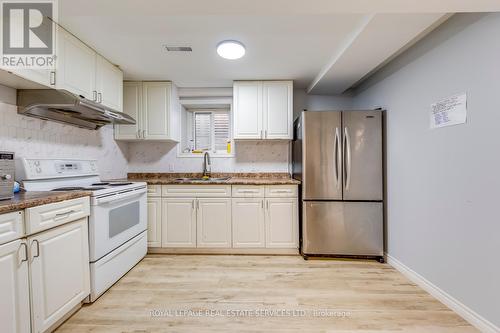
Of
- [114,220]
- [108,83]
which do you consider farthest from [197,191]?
[108,83]

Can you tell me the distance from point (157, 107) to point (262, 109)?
1469 mm

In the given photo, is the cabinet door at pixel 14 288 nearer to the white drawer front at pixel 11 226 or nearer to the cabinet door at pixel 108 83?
the white drawer front at pixel 11 226

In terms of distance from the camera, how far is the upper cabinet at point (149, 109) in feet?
9.99

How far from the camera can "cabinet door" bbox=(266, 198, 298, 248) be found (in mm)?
2768

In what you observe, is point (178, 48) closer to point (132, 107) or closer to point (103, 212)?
point (132, 107)

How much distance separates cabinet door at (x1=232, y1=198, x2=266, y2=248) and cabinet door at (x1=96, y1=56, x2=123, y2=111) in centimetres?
184

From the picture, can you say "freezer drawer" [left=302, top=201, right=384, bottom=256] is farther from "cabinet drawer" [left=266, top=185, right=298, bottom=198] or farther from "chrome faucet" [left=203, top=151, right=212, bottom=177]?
"chrome faucet" [left=203, top=151, right=212, bottom=177]

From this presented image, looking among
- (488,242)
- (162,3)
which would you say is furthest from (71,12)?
(488,242)

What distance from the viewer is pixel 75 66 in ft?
6.57

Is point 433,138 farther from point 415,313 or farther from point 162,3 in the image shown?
point 162,3

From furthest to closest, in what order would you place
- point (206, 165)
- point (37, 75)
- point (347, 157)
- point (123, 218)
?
point (206, 165), point (347, 157), point (123, 218), point (37, 75)

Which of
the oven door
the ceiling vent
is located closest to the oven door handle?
the oven door

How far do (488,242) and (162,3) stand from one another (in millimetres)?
2646


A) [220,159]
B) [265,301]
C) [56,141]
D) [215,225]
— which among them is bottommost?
[265,301]
